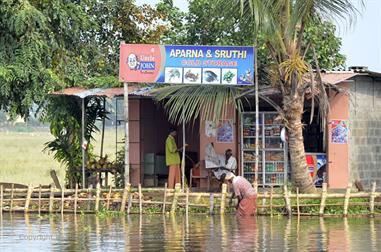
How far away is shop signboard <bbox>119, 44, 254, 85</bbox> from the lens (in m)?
24.2

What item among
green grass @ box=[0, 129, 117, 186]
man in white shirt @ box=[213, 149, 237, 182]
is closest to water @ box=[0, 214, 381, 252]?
man in white shirt @ box=[213, 149, 237, 182]

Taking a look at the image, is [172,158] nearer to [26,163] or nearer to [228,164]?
[228,164]

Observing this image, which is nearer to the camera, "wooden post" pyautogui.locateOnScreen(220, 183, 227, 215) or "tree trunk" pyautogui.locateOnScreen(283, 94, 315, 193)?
"wooden post" pyautogui.locateOnScreen(220, 183, 227, 215)

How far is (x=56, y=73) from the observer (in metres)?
27.6

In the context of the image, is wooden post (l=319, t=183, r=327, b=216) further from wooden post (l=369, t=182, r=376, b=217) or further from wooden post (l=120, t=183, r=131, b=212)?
wooden post (l=120, t=183, r=131, b=212)

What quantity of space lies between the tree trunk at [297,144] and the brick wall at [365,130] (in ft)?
6.32

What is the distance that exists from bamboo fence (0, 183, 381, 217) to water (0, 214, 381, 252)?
360 millimetres

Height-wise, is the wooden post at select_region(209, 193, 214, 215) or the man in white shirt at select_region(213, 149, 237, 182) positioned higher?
the man in white shirt at select_region(213, 149, 237, 182)

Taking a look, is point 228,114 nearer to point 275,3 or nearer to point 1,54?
point 275,3

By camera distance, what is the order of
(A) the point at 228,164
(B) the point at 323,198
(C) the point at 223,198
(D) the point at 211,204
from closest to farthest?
(B) the point at 323,198, (C) the point at 223,198, (D) the point at 211,204, (A) the point at 228,164

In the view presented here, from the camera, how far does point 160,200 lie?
23.5 meters

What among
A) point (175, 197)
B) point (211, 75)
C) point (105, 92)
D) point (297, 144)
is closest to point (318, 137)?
point (297, 144)

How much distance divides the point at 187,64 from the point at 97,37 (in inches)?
327

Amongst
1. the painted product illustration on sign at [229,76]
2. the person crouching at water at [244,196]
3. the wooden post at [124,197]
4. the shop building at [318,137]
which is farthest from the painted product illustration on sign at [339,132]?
the wooden post at [124,197]
